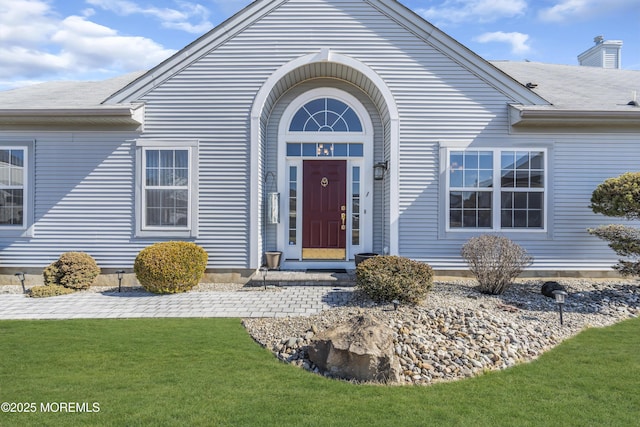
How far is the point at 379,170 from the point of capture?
8.02 metres

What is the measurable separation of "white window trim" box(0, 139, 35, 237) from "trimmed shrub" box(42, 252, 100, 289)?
111cm

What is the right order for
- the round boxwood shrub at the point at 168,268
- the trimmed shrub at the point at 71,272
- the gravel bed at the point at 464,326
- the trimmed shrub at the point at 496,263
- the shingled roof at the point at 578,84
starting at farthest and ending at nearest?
the shingled roof at the point at 578,84, the trimmed shrub at the point at 71,272, the round boxwood shrub at the point at 168,268, the trimmed shrub at the point at 496,263, the gravel bed at the point at 464,326

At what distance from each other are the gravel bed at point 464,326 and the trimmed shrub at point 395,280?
0.17 m

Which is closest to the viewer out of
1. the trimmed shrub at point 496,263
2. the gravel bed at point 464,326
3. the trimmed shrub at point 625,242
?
the gravel bed at point 464,326

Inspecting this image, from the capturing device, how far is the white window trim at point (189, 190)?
7473mm

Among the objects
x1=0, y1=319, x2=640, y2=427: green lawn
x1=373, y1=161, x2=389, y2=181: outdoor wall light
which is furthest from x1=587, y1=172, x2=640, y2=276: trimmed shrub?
x1=373, y1=161, x2=389, y2=181: outdoor wall light

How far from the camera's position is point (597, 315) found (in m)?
5.32

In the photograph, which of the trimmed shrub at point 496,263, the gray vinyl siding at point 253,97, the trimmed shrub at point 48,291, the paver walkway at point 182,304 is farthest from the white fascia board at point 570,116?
the trimmed shrub at point 48,291

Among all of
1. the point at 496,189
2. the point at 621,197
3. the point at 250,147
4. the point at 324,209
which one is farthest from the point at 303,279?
the point at 621,197

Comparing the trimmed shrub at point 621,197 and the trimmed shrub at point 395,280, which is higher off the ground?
the trimmed shrub at point 621,197

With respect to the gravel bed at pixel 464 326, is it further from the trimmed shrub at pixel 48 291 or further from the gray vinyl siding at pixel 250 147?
the trimmed shrub at pixel 48 291

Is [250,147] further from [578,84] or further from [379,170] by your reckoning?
[578,84]

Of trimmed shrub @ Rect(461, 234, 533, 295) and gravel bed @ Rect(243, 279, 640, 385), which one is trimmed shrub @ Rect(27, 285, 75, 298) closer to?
gravel bed @ Rect(243, 279, 640, 385)

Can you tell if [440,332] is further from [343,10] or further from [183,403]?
[343,10]
